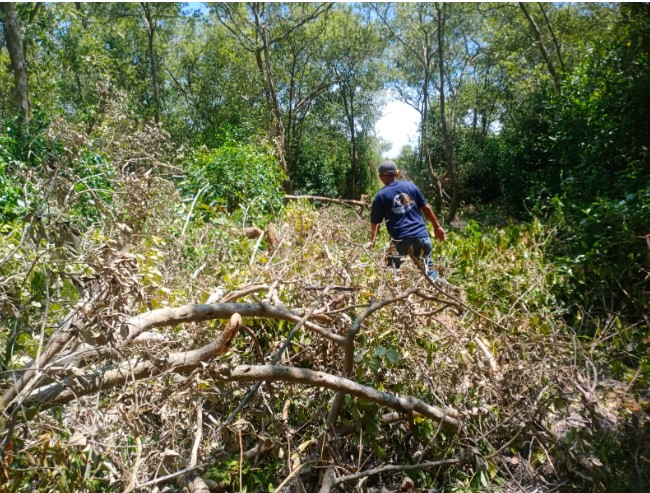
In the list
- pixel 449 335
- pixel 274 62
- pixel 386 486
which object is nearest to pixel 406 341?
pixel 449 335

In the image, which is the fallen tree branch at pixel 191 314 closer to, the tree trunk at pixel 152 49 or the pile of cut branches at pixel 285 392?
the pile of cut branches at pixel 285 392

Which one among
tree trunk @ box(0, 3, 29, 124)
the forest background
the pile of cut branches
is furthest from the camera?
tree trunk @ box(0, 3, 29, 124)

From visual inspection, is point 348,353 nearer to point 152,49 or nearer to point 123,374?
point 123,374

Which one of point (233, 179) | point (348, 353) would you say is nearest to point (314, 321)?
point (348, 353)

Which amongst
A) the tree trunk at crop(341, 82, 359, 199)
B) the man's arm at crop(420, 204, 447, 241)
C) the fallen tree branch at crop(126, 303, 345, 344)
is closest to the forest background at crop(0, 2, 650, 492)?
the fallen tree branch at crop(126, 303, 345, 344)

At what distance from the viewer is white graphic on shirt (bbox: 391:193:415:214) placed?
5.04 meters

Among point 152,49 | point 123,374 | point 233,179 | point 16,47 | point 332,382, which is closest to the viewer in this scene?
point 123,374

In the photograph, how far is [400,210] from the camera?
5039 millimetres

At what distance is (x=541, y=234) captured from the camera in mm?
5691

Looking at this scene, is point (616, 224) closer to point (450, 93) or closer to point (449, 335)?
point (449, 335)

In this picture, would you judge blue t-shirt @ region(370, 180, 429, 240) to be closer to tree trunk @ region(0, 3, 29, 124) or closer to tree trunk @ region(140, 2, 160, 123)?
tree trunk @ region(0, 3, 29, 124)

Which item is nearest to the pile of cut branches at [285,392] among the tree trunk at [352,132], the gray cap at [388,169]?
the gray cap at [388,169]

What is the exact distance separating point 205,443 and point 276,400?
1.89 ft

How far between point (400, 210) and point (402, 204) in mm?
73
